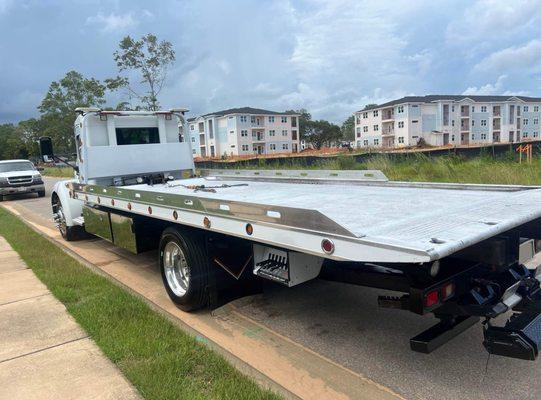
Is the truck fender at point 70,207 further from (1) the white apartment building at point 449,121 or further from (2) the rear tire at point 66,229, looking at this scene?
(1) the white apartment building at point 449,121

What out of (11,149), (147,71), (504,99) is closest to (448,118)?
(504,99)

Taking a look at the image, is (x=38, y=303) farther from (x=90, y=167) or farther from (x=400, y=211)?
(x=400, y=211)

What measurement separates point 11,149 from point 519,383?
106816mm

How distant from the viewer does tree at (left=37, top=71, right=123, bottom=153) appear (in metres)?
56.3

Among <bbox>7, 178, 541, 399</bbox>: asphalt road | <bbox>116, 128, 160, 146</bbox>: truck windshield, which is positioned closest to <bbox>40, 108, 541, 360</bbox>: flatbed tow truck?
<bbox>7, 178, 541, 399</bbox>: asphalt road

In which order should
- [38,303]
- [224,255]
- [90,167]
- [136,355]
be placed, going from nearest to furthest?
[136,355] → [224,255] → [38,303] → [90,167]

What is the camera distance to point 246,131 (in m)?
87.2

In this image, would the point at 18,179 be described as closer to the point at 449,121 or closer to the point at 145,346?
the point at 145,346

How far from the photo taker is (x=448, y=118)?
85125mm

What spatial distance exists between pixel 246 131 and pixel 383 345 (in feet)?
277

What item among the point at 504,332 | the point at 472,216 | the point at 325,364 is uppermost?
the point at 472,216

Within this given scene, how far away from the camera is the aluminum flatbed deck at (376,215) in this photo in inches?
107

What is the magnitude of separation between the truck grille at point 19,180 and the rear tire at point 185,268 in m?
19.3

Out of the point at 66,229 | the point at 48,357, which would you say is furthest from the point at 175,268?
the point at 66,229
